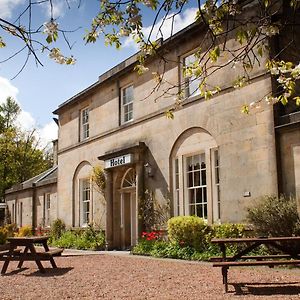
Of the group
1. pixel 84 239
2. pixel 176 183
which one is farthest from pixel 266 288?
pixel 84 239

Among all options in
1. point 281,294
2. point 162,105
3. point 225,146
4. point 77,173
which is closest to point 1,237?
point 77,173

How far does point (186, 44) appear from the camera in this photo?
50.2ft

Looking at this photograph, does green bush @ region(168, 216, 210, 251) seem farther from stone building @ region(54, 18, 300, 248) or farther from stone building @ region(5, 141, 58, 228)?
stone building @ region(5, 141, 58, 228)

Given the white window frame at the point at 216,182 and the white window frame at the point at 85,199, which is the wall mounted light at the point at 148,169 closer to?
the white window frame at the point at 216,182

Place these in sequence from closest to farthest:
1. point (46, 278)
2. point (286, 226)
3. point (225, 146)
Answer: point (46, 278) < point (286, 226) < point (225, 146)

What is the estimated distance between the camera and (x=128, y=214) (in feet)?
59.7

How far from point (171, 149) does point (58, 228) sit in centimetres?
917

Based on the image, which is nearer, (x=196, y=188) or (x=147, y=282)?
(x=147, y=282)

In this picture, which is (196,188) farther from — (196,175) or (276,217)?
(276,217)

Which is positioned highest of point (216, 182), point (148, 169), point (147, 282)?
point (148, 169)

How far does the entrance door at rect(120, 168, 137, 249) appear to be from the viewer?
1781 cm

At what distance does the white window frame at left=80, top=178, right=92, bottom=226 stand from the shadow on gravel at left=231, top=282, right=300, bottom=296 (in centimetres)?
1288

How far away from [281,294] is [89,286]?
3454mm

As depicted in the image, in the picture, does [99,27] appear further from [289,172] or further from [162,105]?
[162,105]
